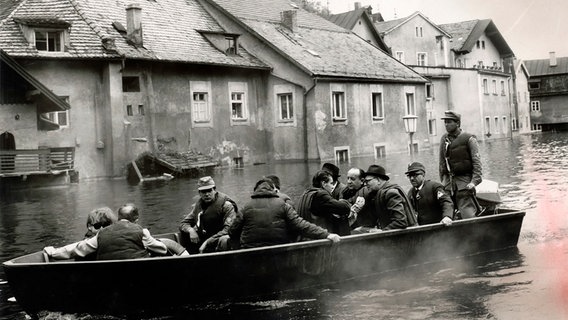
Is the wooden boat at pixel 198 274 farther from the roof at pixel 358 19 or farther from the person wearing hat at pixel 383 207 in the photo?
the roof at pixel 358 19

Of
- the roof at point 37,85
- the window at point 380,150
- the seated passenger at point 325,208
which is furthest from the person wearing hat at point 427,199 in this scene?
the window at point 380,150

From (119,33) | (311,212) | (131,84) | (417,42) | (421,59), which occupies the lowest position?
(311,212)

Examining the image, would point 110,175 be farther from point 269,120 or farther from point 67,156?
point 269,120

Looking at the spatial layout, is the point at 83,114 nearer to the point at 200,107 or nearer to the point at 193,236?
the point at 200,107

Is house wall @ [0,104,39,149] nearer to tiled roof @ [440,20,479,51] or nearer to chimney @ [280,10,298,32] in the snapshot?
chimney @ [280,10,298,32]

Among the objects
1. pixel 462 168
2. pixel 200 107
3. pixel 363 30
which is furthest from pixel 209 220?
pixel 363 30

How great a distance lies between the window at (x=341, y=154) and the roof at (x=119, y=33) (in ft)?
16.7

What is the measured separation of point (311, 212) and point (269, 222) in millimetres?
866

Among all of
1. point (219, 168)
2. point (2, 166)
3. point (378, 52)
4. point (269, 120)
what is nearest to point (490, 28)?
point (378, 52)

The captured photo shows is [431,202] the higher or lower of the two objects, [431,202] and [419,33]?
the lower

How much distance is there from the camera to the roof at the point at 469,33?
5672 cm

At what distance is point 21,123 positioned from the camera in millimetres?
24859

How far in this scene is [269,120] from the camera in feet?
113

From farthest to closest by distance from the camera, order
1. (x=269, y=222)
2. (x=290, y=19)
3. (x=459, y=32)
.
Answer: (x=459, y=32)
(x=290, y=19)
(x=269, y=222)
